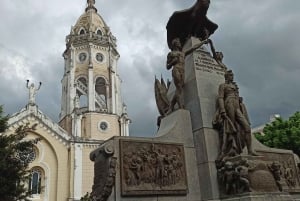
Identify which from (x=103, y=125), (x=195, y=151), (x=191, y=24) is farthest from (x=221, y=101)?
(x=103, y=125)

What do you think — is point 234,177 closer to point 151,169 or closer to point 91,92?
point 151,169

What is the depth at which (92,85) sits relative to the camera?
4344 cm

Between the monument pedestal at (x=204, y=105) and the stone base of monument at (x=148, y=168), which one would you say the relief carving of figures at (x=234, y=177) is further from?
the stone base of monument at (x=148, y=168)

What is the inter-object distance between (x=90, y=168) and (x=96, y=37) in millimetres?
18890

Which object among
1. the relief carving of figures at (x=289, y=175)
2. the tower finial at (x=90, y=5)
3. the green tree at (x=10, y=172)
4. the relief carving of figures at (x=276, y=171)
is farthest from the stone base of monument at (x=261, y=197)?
the tower finial at (x=90, y=5)

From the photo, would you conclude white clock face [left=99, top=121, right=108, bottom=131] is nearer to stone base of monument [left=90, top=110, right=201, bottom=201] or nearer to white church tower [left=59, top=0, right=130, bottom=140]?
white church tower [left=59, top=0, right=130, bottom=140]

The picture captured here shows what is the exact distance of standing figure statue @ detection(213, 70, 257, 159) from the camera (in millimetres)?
7855

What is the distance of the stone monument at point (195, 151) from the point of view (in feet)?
22.8

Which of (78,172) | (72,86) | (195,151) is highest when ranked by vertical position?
(72,86)

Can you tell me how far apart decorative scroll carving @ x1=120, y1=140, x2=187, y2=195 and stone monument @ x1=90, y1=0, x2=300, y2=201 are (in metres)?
0.02

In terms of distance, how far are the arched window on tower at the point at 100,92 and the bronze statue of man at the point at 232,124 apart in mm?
38039

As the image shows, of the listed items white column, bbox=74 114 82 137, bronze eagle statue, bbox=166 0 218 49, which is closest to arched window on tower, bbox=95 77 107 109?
white column, bbox=74 114 82 137

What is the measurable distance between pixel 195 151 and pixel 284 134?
13.4m

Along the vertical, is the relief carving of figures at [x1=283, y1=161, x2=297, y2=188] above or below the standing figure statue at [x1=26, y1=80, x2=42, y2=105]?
below
